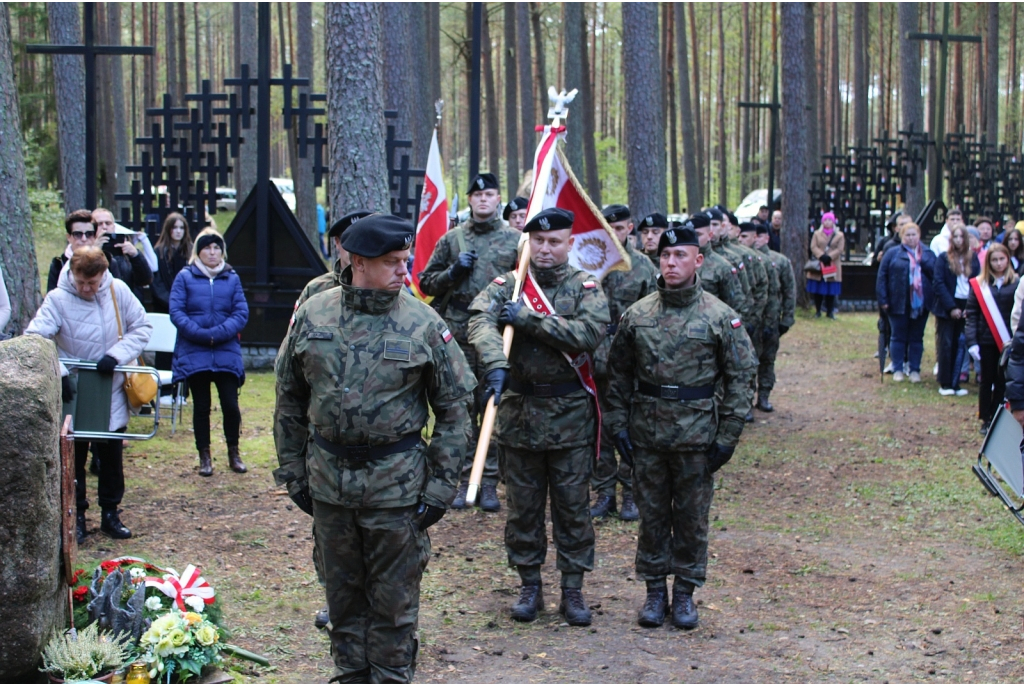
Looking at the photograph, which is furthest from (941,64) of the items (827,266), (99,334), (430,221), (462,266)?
(99,334)

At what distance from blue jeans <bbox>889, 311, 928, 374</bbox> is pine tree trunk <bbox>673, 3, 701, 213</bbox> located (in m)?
16.8

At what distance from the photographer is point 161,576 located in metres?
5.12

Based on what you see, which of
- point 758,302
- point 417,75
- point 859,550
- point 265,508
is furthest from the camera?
point 417,75

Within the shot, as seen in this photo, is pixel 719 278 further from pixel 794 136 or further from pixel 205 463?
pixel 794 136

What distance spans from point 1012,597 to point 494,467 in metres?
3.89

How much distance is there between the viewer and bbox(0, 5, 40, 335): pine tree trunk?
24.0ft

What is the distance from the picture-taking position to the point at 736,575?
6586mm

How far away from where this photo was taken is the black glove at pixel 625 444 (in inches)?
223

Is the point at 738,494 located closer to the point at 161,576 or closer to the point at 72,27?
the point at 161,576

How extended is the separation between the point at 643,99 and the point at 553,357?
384 inches

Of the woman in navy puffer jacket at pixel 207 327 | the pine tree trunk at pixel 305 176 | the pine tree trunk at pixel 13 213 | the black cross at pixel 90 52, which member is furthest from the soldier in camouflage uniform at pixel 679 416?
the pine tree trunk at pixel 305 176

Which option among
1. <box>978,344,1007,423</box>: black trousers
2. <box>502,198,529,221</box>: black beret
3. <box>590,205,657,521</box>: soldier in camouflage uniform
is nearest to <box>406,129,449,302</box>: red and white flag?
<box>502,198,529,221</box>: black beret

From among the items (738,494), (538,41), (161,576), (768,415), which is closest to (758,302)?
(768,415)

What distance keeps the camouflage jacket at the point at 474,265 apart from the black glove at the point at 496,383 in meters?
2.97
